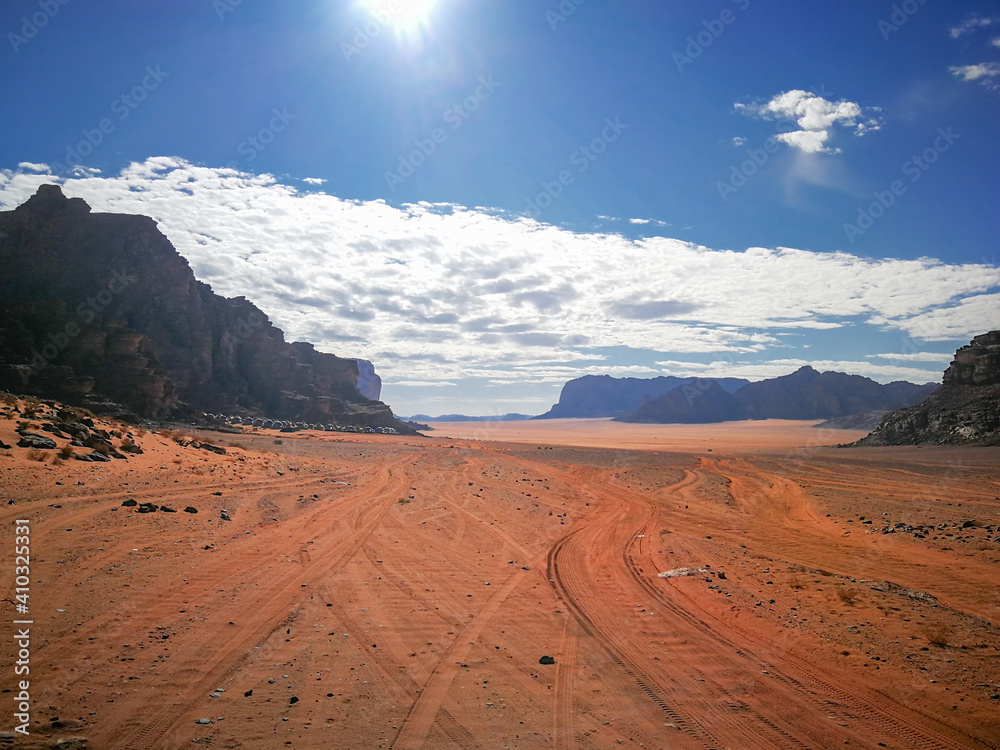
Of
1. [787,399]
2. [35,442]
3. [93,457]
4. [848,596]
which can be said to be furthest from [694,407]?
[35,442]

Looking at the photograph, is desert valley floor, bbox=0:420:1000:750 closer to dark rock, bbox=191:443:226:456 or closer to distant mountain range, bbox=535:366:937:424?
dark rock, bbox=191:443:226:456

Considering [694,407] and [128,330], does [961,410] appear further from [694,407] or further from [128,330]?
[694,407]

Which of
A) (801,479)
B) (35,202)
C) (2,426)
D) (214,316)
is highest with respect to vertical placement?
(35,202)

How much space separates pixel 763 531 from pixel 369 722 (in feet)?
41.7

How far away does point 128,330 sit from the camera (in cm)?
4503

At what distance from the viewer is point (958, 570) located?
10.0 meters

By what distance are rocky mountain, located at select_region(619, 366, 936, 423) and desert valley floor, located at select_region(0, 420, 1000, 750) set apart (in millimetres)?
177493

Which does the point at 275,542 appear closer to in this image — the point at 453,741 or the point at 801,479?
the point at 453,741

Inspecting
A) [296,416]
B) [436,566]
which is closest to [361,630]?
[436,566]

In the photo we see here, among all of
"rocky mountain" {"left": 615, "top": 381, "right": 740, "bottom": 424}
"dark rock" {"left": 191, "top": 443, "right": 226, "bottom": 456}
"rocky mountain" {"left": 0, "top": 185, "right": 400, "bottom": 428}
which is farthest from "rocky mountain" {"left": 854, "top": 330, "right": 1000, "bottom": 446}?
"rocky mountain" {"left": 615, "top": 381, "right": 740, "bottom": 424}

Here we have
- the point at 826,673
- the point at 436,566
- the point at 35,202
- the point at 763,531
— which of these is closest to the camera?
the point at 826,673

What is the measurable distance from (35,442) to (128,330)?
3674 centimetres

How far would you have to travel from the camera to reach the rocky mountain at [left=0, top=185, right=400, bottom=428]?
3838cm

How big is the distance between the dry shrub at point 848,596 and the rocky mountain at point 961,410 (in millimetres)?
44537
